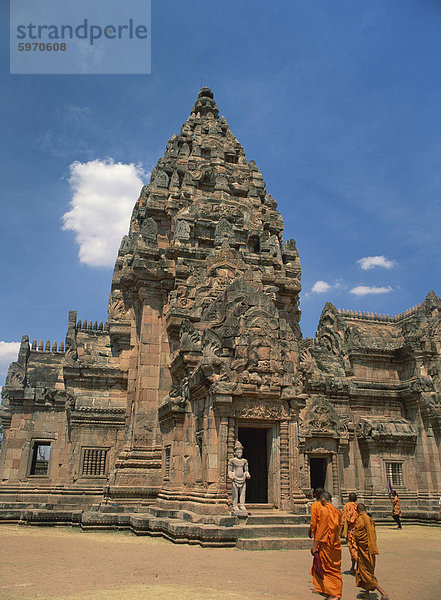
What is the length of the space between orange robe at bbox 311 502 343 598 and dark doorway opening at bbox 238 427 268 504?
26.8 ft

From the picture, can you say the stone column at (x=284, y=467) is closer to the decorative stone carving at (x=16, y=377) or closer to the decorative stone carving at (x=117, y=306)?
the decorative stone carving at (x=117, y=306)

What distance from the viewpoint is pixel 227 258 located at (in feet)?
62.4

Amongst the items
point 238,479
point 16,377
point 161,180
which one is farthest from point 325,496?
point 16,377

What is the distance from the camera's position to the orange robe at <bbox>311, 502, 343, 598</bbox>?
23.9 feet

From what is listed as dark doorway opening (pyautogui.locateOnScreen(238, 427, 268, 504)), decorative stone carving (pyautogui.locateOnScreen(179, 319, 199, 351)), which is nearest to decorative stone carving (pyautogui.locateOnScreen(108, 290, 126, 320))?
decorative stone carving (pyautogui.locateOnScreen(179, 319, 199, 351))

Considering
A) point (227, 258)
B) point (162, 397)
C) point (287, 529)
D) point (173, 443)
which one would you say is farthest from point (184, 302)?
point (287, 529)

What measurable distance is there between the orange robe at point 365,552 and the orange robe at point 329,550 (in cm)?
42

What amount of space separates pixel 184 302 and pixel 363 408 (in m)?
11.2

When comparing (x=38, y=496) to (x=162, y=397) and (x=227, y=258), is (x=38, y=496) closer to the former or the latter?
(x=162, y=397)

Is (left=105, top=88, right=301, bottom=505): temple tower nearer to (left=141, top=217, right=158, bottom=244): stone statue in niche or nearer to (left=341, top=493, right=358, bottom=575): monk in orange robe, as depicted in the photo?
(left=141, top=217, right=158, bottom=244): stone statue in niche

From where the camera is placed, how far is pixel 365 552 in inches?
306

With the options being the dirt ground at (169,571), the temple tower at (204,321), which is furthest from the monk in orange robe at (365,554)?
the temple tower at (204,321)

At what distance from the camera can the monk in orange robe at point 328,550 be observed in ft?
23.8

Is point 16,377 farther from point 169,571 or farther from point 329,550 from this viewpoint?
point 329,550
